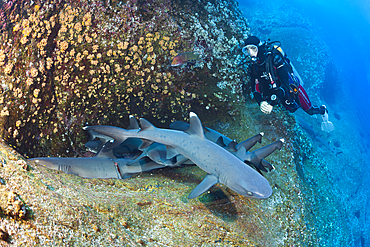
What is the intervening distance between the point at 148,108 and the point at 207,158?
2246mm

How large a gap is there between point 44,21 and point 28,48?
0.70 meters

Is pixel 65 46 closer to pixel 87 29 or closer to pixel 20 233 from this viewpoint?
pixel 87 29

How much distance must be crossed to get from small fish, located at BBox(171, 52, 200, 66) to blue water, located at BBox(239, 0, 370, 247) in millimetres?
7861

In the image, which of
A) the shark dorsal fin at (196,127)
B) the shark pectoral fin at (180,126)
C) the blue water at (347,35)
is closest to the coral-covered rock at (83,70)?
the shark pectoral fin at (180,126)

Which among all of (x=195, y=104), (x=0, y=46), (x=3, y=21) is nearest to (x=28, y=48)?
(x=0, y=46)

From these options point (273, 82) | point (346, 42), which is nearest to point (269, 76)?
point (273, 82)

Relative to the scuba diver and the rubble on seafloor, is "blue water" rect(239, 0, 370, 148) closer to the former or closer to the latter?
the scuba diver

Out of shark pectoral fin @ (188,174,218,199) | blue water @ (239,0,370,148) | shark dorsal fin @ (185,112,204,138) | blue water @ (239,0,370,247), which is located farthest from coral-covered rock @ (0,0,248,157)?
blue water @ (239,0,370,148)

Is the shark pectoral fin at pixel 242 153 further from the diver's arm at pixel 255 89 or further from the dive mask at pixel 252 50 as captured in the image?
the dive mask at pixel 252 50

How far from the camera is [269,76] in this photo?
5.24m

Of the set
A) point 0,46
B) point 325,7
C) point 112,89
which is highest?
point 325,7

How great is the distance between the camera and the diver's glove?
5.18m

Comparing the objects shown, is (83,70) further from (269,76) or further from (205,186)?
(269,76)

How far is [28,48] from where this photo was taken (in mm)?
4133
